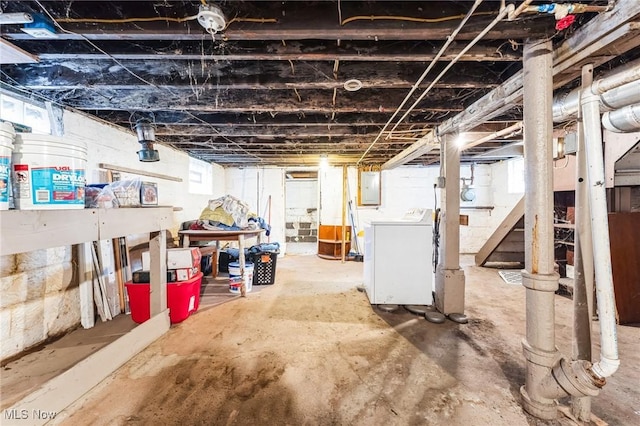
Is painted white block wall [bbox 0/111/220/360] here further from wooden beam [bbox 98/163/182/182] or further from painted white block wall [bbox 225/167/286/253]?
painted white block wall [bbox 225/167/286/253]

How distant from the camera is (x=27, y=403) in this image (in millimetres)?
1271

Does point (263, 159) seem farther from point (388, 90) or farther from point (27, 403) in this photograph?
point (27, 403)

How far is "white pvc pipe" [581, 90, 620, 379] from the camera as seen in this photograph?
122 centimetres

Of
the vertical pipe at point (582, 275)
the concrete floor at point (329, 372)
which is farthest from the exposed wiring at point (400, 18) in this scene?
the concrete floor at point (329, 372)

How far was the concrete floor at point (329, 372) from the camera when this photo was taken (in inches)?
55.9

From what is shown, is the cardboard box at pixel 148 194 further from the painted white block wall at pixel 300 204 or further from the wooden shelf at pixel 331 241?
the painted white block wall at pixel 300 204

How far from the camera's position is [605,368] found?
122cm

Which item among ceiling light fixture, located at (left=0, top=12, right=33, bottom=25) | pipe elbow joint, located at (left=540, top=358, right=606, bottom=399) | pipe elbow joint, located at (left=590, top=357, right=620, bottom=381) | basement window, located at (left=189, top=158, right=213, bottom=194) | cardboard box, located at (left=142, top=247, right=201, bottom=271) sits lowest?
pipe elbow joint, located at (left=540, top=358, right=606, bottom=399)

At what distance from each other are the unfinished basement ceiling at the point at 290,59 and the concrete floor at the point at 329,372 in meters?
1.88

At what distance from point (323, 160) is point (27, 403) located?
4593mm

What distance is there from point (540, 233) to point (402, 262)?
157cm

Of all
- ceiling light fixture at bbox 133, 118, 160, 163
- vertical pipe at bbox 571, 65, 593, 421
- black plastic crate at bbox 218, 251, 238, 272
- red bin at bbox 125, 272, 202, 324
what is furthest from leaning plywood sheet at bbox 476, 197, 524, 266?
ceiling light fixture at bbox 133, 118, 160, 163

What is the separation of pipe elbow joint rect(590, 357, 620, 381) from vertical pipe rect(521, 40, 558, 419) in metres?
0.16

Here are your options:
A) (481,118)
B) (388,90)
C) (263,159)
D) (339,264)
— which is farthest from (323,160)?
(481,118)
